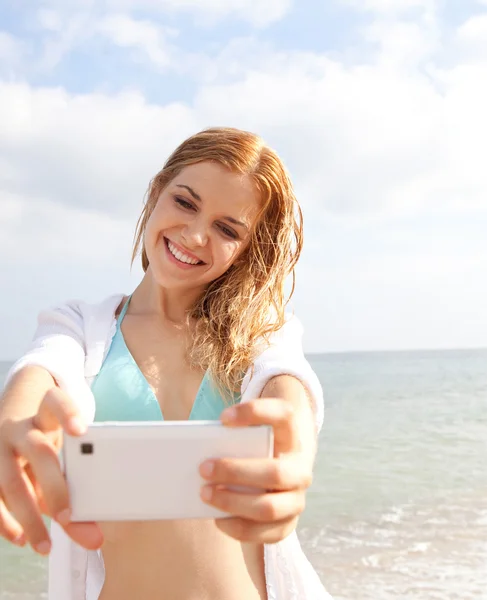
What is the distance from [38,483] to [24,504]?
0.04 m

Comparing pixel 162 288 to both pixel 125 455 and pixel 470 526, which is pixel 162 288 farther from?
pixel 470 526

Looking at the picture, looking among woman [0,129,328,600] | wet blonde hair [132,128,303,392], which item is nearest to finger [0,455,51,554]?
woman [0,129,328,600]

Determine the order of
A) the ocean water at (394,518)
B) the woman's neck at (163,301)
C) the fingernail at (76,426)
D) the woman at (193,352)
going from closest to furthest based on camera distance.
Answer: the fingernail at (76,426), the woman at (193,352), the woman's neck at (163,301), the ocean water at (394,518)

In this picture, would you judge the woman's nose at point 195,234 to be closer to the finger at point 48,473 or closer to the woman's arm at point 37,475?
the woman's arm at point 37,475

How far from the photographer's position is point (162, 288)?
2590 millimetres

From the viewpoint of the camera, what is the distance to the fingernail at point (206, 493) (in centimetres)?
119

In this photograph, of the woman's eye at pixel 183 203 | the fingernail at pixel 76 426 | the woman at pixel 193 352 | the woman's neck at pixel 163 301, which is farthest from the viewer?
the woman's neck at pixel 163 301

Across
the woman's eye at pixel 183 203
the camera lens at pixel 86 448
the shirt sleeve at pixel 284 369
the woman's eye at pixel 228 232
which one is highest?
the woman's eye at pixel 183 203

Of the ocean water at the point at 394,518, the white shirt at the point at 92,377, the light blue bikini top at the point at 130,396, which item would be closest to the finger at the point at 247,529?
the white shirt at the point at 92,377

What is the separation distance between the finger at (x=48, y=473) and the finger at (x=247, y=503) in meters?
0.23

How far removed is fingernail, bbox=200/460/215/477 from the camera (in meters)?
1.17

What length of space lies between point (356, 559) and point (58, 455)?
5777mm

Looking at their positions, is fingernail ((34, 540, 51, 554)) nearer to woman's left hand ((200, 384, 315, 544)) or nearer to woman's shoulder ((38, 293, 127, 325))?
woman's left hand ((200, 384, 315, 544))

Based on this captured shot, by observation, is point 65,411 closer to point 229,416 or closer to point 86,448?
point 86,448
